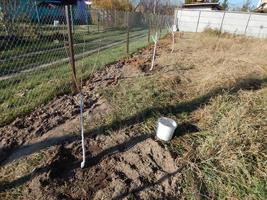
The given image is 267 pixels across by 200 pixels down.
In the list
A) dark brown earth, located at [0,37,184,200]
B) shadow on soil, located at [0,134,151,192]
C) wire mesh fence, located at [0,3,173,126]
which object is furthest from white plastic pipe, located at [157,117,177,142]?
wire mesh fence, located at [0,3,173,126]

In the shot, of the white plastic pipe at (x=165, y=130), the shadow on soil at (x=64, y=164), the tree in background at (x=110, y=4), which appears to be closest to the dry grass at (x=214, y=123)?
the white plastic pipe at (x=165, y=130)

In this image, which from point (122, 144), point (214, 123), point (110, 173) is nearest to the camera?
point (110, 173)

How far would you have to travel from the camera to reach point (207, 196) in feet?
6.29

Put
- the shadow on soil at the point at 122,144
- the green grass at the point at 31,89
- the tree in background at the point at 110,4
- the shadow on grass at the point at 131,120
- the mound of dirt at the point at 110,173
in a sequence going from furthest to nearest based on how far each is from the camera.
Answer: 1. the tree in background at the point at 110,4
2. the green grass at the point at 31,89
3. the shadow on grass at the point at 131,120
4. the shadow on soil at the point at 122,144
5. the mound of dirt at the point at 110,173

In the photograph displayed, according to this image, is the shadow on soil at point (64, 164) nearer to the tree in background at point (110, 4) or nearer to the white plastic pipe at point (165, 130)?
the white plastic pipe at point (165, 130)

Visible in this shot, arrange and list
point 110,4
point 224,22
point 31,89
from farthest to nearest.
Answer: point 110,4
point 224,22
point 31,89

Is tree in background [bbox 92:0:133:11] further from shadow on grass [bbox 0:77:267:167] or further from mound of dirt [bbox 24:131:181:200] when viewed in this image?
mound of dirt [bbox 24:131:181:200]

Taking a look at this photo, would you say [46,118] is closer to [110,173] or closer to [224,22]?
[110,173]

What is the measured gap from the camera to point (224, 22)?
659 inches

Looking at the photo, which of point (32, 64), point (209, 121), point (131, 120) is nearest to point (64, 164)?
point (131, 120)

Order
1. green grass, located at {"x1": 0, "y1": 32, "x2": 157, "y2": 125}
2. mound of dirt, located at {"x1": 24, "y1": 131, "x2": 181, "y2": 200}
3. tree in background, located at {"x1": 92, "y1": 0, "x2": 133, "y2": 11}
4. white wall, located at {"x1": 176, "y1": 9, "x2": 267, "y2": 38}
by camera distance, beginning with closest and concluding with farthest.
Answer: mound of dirt, located at {"x1": 24, "y1": 131, "x2": 181, "y2": 200}
green grass, located at {"x1": 0, "y1": 32, "x2": 157, "y2": 125}
white wall, located at {"x1": 176, "y1": 9, "x2": 267, "y2": 38}
tree in background, located at {"x1": 92, "y1": 0, "x2": 133, "y2": 11}

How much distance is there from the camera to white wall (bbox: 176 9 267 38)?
1563 cm

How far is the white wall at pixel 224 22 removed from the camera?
1563 cm

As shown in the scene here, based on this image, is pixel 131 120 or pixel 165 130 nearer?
pixel 165 130
